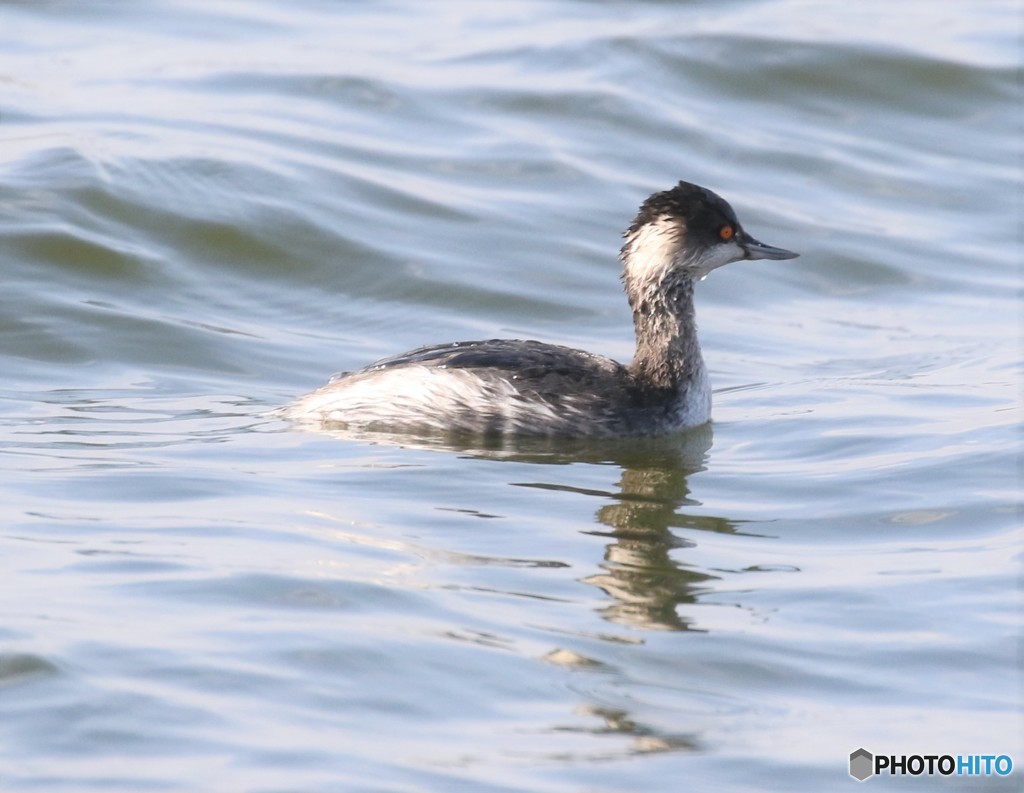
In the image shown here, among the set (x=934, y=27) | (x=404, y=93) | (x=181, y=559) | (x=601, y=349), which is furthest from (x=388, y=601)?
(x=934, y=27)

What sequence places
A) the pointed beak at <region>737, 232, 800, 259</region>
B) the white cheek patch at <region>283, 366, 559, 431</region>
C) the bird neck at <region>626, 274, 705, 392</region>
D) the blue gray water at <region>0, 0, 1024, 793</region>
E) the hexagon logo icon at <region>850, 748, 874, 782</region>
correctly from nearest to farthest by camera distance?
the hexagon logo icon at <region>850, 748, 874, 782</region>, the blue gray water at <region>0, 0, 1024, 793</region>, the white cheek patch at <region>283, 366, 559, 431</region>, the bird neck at <region>626, 274, 705, 392</region>, the pointed beak at <region>737, 232, 800, 259</region>

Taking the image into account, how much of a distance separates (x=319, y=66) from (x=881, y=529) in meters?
9.84

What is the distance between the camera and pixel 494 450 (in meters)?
9.11

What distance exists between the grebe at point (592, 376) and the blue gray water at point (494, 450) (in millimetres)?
180

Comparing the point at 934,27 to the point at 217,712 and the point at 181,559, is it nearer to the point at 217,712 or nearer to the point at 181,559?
the point at 181,559

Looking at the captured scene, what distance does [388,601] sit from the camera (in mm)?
6723

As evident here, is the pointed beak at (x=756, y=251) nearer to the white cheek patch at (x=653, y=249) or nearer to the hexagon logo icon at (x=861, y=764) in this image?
the white cheek patch at (x=653, y=249)

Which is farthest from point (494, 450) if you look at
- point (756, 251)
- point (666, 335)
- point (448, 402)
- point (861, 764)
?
point (861, 764)

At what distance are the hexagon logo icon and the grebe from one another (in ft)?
12.1

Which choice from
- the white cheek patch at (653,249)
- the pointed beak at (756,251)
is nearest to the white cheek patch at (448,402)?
the white cheek patch at (653,249)

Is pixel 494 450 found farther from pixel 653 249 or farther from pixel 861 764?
pixel 861 764

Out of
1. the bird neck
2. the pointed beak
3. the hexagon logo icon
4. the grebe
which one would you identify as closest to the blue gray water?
the hexagon logo icon

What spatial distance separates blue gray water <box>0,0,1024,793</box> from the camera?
19.3 feet

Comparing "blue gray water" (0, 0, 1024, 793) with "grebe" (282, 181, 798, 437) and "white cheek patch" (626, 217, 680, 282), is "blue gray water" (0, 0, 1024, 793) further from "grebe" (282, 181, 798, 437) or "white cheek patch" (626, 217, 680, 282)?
"white cheek patch" (626, 217, 680, 282)
